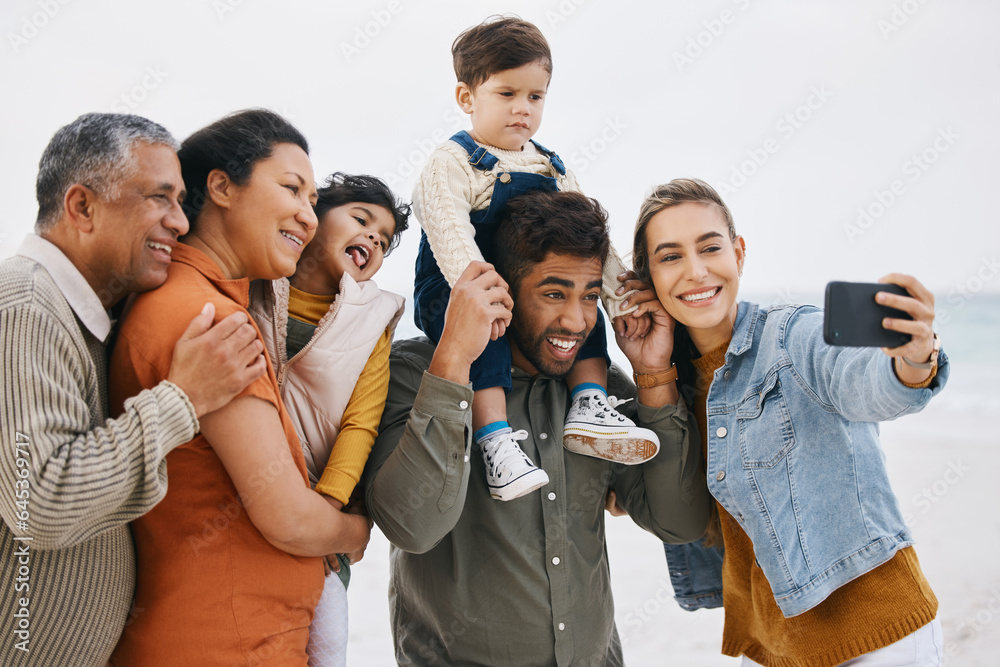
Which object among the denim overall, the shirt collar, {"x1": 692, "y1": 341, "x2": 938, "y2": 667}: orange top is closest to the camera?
the shirt collar

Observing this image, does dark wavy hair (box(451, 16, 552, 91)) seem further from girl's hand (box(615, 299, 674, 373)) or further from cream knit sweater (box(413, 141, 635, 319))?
girl's hand (box(615, 299, 674, 373))

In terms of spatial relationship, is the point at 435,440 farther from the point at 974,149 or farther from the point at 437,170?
the point at 974,149

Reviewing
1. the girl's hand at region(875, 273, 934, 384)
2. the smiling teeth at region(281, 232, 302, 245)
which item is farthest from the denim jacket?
the smiling teeth at region(281, 232, 302, 245)

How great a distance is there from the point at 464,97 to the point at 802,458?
182 centimetres

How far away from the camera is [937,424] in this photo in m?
10.6

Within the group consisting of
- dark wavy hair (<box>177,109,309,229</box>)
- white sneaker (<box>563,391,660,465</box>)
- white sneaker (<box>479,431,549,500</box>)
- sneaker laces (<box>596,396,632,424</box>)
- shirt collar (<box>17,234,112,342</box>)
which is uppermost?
dark wavy hair (<box>177,109,309,229</box>)

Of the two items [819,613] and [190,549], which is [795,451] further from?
[190,549]

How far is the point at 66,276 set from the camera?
152 cm

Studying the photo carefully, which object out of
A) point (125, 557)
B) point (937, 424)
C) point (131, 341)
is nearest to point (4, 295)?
point (131, 341)

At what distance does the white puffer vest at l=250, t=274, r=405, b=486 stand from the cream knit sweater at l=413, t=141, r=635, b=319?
438 mm

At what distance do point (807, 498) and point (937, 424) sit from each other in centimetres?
1024

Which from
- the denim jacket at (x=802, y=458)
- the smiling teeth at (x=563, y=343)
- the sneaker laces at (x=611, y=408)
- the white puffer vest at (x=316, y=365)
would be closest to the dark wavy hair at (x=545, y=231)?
the smiling teeth at (x=563, y=343)

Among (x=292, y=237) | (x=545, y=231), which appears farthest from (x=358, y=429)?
(x=545, y=231)

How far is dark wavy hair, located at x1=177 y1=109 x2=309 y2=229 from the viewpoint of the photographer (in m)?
1.85
